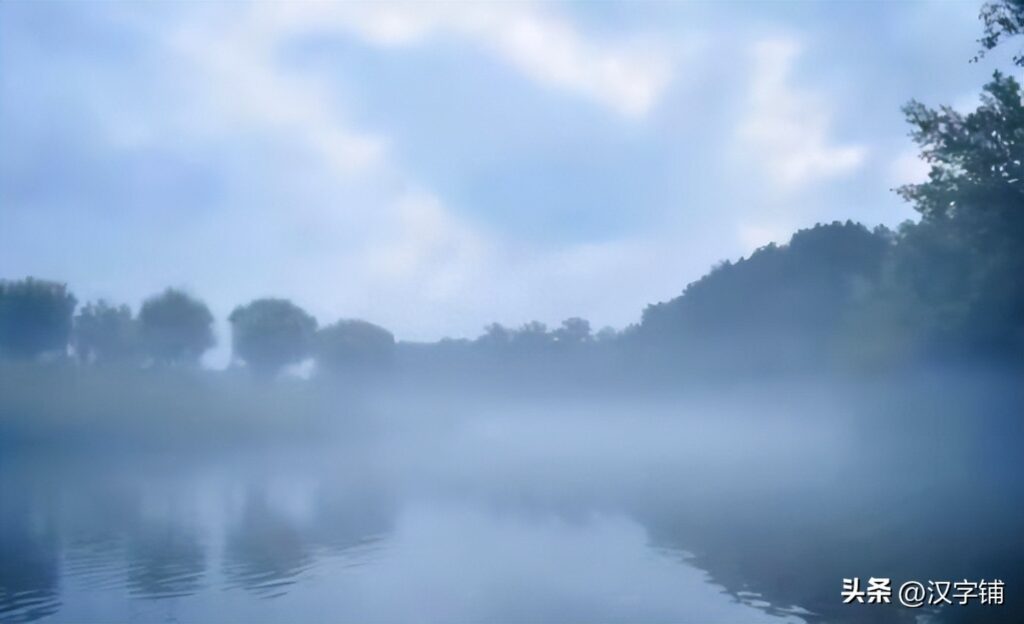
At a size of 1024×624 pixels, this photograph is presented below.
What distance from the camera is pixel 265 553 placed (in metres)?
20.7

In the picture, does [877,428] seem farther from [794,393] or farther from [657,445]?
[657,445]

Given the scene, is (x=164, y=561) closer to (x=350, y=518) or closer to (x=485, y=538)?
(x=485, y=538)

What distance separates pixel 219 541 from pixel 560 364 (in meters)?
48.4

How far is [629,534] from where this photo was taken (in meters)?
23.5

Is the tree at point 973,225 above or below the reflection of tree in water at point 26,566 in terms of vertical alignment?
above

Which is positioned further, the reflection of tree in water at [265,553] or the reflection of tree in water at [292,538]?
the reflection of tree in water at [292,538]

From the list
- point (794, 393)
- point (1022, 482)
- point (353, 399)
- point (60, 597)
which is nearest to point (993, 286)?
point (1022, 482)

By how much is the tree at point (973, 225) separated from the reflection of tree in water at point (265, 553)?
572 inches

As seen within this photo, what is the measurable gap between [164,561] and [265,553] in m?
1.84

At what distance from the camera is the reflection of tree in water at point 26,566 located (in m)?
15.2

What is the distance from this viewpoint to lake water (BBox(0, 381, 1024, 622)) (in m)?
15.2

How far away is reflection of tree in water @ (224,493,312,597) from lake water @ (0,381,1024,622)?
0.08 m

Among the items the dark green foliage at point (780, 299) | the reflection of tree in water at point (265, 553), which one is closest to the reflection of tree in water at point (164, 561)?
the reflection of tree in water at point (265, 553)

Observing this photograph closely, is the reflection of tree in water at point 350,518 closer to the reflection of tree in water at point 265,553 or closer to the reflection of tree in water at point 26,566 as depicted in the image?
the reflection of tree in water at point 265,553
